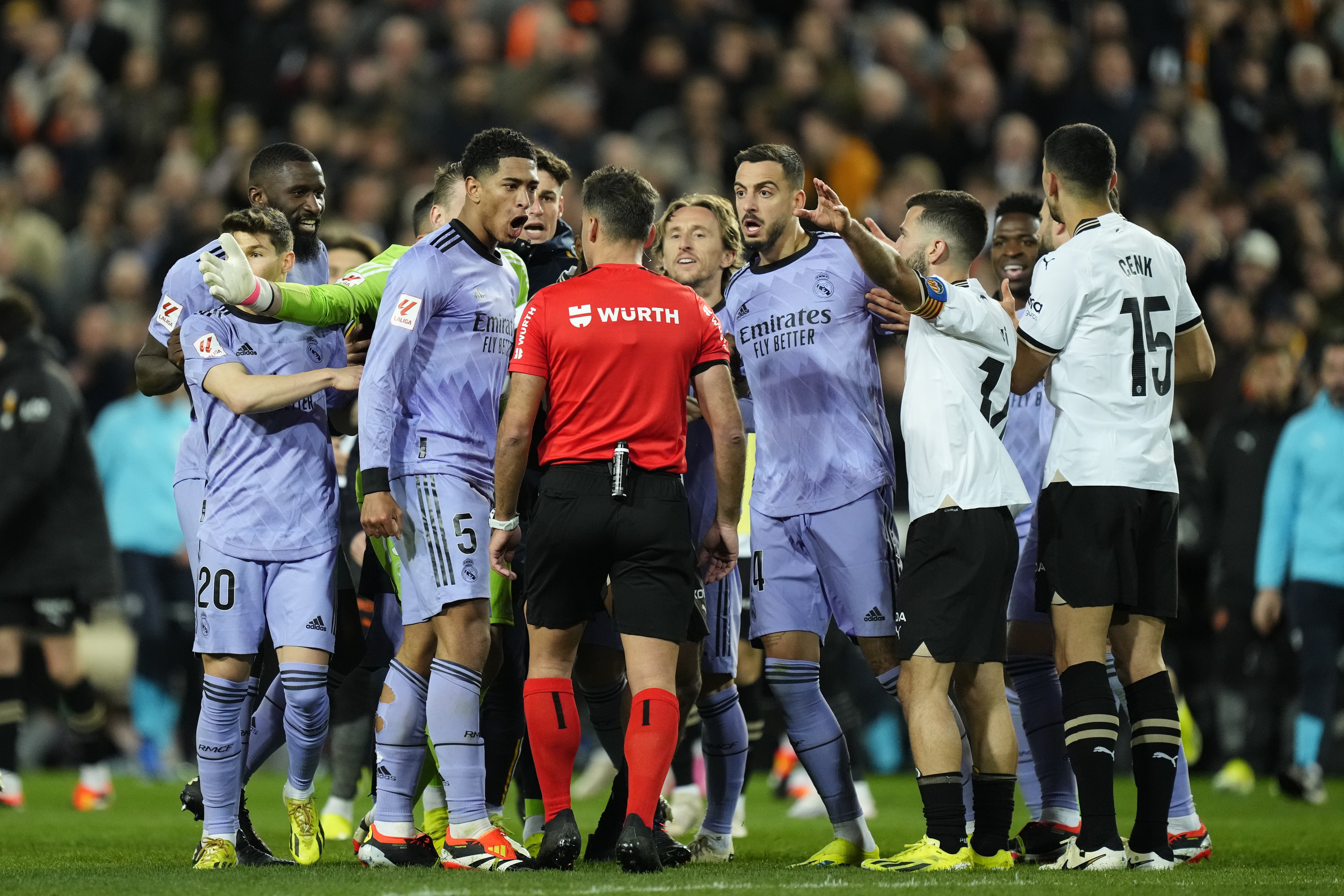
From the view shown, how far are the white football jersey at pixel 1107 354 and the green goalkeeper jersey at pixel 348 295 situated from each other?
6.99 ft

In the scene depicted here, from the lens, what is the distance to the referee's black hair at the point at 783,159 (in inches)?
280

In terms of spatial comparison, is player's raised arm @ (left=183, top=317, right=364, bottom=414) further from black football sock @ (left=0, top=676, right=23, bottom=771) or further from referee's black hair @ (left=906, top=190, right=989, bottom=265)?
black football sock @ (left=0, top=676, right=23, bottom=771)

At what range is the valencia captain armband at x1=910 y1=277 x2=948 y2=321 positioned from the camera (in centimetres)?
634

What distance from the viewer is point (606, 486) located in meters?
6.30

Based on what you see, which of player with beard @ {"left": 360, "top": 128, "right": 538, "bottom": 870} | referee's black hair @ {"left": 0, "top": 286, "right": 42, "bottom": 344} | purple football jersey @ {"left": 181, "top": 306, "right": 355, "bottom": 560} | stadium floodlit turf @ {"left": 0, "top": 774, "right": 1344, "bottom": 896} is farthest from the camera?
referee's black hair @ {"left": 0, "top": 286, "right": 42, "bottom": 344}

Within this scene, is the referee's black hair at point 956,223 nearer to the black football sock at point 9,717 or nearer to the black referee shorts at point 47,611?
the black referee shorts at point 47,611

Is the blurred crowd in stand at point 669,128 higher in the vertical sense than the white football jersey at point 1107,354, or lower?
higher

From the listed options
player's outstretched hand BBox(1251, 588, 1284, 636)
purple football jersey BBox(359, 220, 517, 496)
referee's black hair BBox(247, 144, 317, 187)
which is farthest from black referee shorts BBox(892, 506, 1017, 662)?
player's outstretched hand BBox(1251, 588, 1284, 636)

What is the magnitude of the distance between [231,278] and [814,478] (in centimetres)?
241

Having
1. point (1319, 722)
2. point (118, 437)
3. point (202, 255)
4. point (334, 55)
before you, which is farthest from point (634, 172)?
point (334, 55)

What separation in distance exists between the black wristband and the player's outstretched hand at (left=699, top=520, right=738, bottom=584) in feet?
4.15

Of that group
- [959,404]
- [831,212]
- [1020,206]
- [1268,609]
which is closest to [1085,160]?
[959,404]

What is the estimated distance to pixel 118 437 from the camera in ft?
43.1

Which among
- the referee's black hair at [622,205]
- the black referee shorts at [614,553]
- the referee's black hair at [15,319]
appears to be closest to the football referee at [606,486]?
the black referee shorts at [614,553]
